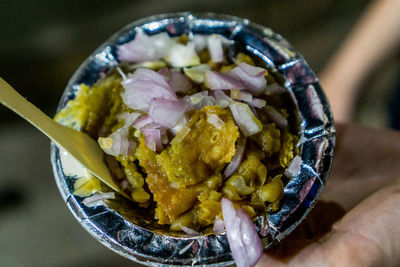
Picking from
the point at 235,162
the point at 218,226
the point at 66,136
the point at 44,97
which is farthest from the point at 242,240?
the point at 44,97

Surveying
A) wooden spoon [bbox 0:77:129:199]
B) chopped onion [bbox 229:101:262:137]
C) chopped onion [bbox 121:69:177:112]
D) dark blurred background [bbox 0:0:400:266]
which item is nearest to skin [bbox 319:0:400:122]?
dark blurred background [bbox 0:0:400:266]

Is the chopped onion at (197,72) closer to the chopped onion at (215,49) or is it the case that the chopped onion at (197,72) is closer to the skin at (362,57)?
the chopped onion at (215,49)

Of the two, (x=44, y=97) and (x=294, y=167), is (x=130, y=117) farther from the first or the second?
(x=44, y=97)

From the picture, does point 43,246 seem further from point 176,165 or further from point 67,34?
point 176,165

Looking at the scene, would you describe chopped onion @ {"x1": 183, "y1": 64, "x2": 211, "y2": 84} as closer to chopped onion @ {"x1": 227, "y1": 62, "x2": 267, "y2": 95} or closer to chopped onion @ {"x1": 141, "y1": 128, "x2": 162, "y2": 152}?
chopped onion @ {"x1": 227, "y1": 62, "x2": 267, "y2": 95}

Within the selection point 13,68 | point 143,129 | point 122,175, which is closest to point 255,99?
point 143,129

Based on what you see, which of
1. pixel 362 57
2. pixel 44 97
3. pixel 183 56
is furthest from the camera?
pixel 44 97

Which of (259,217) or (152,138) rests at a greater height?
(152,138)
